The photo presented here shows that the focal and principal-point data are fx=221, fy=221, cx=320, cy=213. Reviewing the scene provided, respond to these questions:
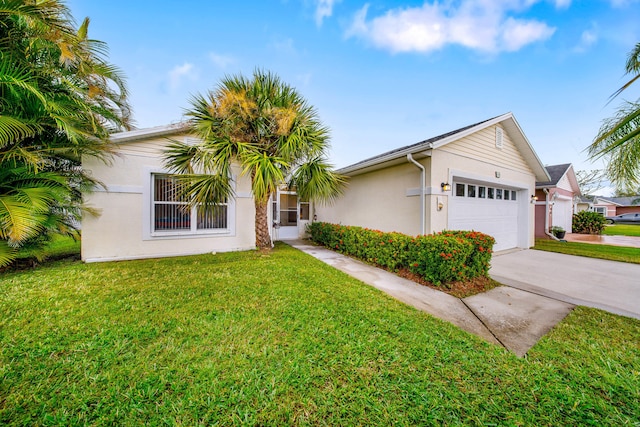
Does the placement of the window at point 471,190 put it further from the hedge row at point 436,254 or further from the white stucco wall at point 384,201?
the hedge row at point 436,254

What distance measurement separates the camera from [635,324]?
3.19 m

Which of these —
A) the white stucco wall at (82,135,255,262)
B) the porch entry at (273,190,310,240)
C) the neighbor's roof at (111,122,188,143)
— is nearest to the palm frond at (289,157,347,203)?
the neighbor's roof at (111,122,188,143)

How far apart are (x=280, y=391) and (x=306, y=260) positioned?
423 cm

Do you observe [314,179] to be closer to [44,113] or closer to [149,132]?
[149,132]

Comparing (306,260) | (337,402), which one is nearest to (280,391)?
(337,402)

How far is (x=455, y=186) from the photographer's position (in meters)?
7.06

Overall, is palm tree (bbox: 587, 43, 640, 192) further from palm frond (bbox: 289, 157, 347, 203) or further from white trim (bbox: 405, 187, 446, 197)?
palm frond (bbox: 289, 157, 347, 203)

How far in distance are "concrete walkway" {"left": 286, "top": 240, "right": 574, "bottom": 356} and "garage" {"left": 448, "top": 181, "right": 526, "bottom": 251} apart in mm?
2873

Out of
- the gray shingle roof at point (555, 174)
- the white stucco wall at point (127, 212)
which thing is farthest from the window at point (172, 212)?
A: the gray shingle roof at point (555, 174)

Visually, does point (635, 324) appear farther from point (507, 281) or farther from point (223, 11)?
point (223, 11)

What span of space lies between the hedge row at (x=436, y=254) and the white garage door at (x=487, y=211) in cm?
181

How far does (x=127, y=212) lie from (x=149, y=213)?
0.47m

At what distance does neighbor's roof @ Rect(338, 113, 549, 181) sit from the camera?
606cm

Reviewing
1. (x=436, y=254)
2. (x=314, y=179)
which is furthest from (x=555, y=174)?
(x=314, y=179)
